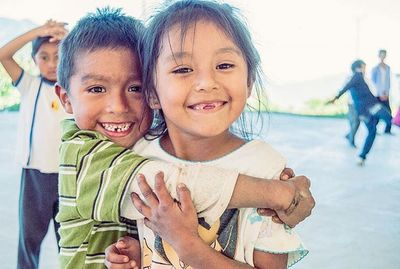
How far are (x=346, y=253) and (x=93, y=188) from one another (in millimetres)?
3082

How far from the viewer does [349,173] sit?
5.90 meters

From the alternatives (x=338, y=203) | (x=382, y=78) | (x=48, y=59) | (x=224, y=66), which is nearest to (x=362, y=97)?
(x=382, y=78)

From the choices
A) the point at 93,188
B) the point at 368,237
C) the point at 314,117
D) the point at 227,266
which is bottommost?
the point at 314,117

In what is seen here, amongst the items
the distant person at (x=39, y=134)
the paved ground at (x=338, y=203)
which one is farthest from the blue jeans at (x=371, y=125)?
the distant person at (x=39, y=134)

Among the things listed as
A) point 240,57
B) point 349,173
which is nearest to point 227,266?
point 240,57

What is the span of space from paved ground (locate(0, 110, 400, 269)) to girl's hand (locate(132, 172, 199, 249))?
2.75 m

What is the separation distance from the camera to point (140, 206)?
3.23ft

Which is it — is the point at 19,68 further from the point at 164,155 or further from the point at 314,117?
the point at 314,117

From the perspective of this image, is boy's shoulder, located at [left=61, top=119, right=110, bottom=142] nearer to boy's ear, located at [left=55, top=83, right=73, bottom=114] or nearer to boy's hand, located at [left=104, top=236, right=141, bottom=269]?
boy's ear, located at [left=55, top=83, right=73, bottom=114]

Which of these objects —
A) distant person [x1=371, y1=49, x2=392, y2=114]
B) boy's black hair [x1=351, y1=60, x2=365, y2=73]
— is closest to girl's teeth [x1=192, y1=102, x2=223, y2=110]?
boy's black hair [x1=351, y1=60, x2=365, y2=73]

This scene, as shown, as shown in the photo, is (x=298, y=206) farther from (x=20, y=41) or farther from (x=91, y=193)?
(x=20, y=41)

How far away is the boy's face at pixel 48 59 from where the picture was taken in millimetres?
2865

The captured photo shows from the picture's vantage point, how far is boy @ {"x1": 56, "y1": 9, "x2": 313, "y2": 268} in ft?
3.10

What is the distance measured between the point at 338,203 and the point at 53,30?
301 centimetres
